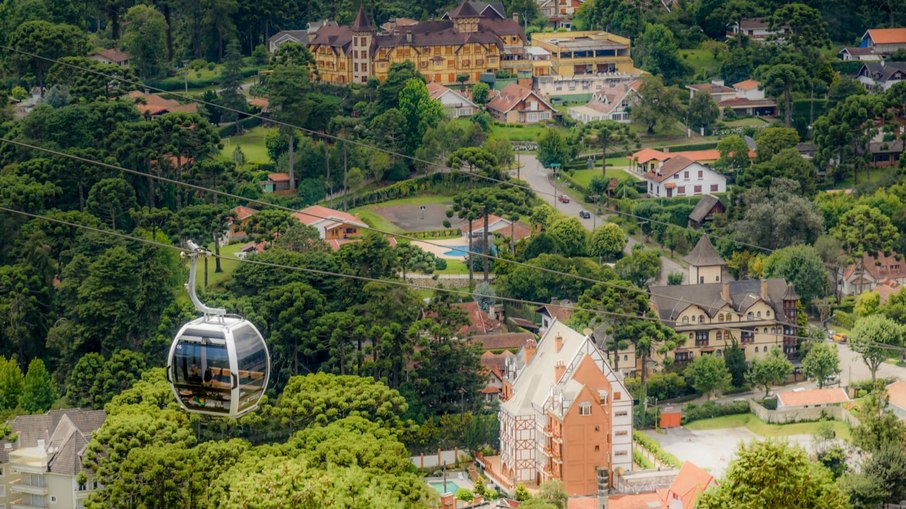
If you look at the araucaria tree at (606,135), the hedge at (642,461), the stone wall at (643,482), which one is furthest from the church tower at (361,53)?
the stone wall at (643,482)

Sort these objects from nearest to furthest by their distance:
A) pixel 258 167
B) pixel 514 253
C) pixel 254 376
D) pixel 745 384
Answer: pixel 254 376
pixel 745 384
pixel 514 253
pixel 258 167

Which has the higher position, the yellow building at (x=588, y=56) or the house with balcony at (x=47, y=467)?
the yellow building at (x=588, y=56)

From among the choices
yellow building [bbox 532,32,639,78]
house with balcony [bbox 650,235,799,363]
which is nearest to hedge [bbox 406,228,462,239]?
house with balcony [bbox 650,235,799,363]

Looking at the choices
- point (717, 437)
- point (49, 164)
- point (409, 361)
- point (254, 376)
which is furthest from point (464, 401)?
point (254, 376)

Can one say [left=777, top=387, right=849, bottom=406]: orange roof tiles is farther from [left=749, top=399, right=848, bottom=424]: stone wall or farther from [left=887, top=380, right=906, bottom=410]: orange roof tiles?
[left=887, top=380, right=906, bottom=410]: orange roof tiles

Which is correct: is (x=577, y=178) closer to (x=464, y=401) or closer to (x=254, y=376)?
(x=464, y=401)

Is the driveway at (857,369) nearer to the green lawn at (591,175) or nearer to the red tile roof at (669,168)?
the red tile roof at (669,168)
